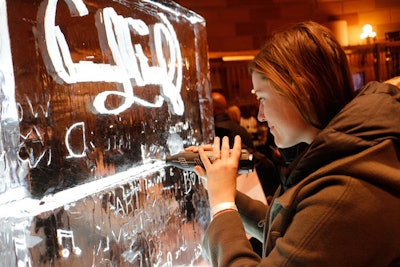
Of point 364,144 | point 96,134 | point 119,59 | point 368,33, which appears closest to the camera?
point 364,144

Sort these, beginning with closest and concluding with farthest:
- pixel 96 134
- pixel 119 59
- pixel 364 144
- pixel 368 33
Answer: pixel 364 144
pixel 96 134
pixel 119 59
pixel 368 33

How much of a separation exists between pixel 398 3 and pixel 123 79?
637 cm

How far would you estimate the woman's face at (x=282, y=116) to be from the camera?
34.4 inches

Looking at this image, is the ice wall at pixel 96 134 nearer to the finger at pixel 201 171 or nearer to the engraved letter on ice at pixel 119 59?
the engraved letter on ice at pixel 119 59

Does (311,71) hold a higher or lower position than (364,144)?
higher

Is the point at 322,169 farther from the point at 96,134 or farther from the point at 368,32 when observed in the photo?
the point at 368,32

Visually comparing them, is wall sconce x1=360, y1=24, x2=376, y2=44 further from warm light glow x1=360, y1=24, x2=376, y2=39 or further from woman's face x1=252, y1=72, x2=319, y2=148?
woman's face x1=252, y1=72, x2=319, y2=148

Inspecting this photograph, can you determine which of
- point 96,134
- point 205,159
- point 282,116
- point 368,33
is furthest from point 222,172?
point 368,33

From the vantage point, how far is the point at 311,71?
827 millimetres

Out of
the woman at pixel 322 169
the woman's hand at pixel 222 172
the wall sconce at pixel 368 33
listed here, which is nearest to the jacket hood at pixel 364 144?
the woman at pixel 322 169

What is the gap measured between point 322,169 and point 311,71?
19 cm

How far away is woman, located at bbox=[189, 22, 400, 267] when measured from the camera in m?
0.71

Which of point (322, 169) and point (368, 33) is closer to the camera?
point (322, 169)

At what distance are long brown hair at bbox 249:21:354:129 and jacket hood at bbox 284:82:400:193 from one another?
6cm
